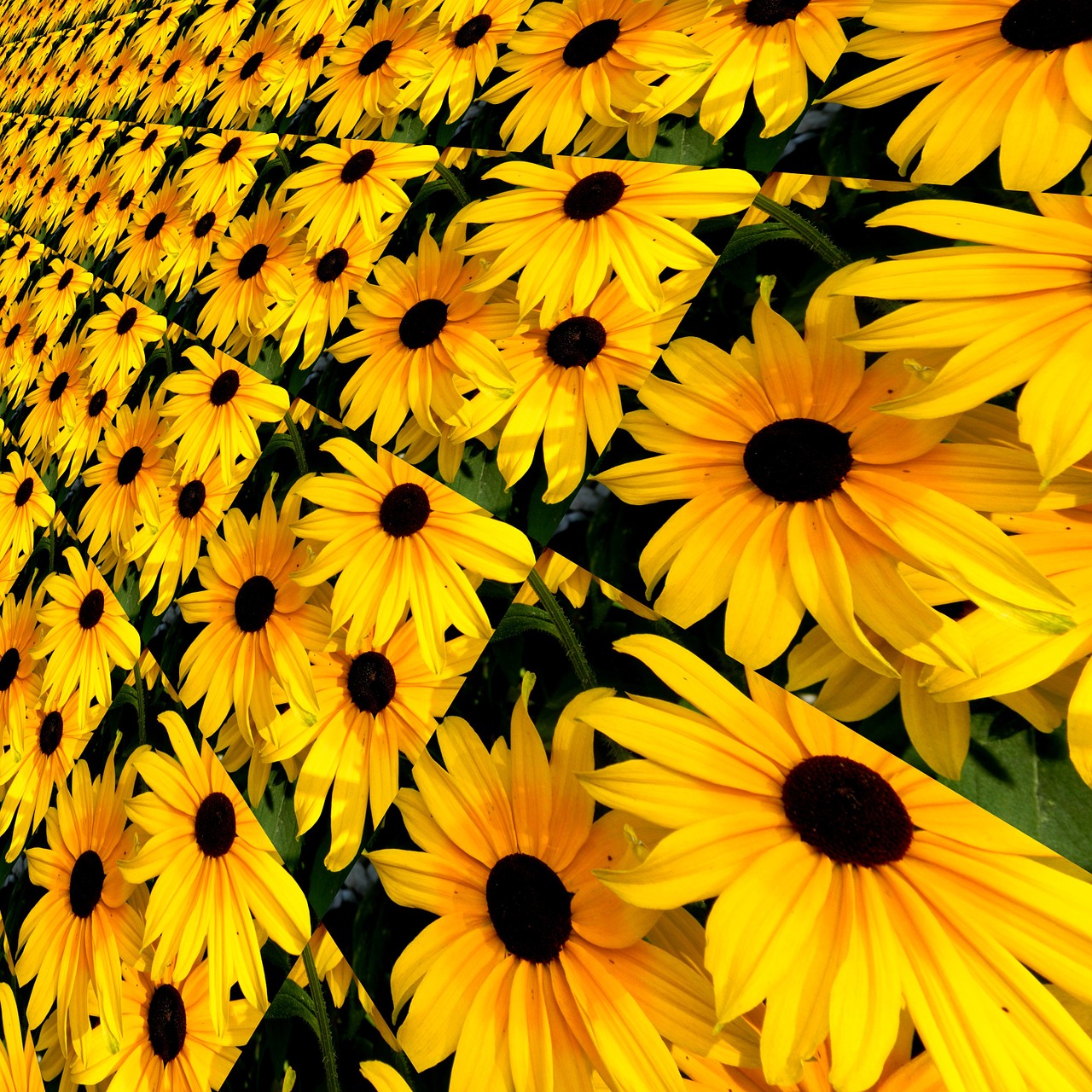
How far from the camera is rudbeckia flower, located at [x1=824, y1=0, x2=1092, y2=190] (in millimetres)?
258

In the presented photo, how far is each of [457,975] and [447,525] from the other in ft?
0.72

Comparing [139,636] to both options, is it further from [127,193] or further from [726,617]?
[127,193]

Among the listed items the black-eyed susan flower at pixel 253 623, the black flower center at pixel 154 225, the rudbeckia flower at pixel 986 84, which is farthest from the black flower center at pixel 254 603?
the black flower center at pixel 154 225

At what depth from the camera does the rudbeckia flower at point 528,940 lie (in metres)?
0.24

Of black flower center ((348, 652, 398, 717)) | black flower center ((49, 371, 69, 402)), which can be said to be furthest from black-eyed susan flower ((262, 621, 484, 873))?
black flower center ((49, 371, 69, 402))

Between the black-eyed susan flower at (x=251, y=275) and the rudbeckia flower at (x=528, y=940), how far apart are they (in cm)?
44

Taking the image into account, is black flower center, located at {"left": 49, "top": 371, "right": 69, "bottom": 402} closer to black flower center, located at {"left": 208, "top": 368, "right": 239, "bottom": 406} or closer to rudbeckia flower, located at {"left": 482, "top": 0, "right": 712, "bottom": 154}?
black flower center, located at {"left": 208, "top": 368, "right": 239, "bottom": 406}

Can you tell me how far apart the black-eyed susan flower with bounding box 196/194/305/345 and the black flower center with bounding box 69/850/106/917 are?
426 millimetres

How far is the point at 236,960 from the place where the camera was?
39 centimetres

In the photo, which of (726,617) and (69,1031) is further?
(69,1031)

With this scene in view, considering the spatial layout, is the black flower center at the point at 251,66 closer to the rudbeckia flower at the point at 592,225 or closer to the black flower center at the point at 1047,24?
the rudbeckia flower at the point at 592,225

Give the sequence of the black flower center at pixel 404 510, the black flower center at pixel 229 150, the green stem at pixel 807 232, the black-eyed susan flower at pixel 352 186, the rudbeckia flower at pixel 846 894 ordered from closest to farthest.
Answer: the rudbeckia flower at pixel 846 894 < the green stem at pixel 807 232 < the black flower center at pixel 404 510 < the black-eyed susan flower at pixel 352 186 < the black flower center at pixel 229 150

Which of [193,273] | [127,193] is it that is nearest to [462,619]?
[193,273]

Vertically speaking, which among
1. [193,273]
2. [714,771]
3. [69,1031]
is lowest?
[69,1031]
